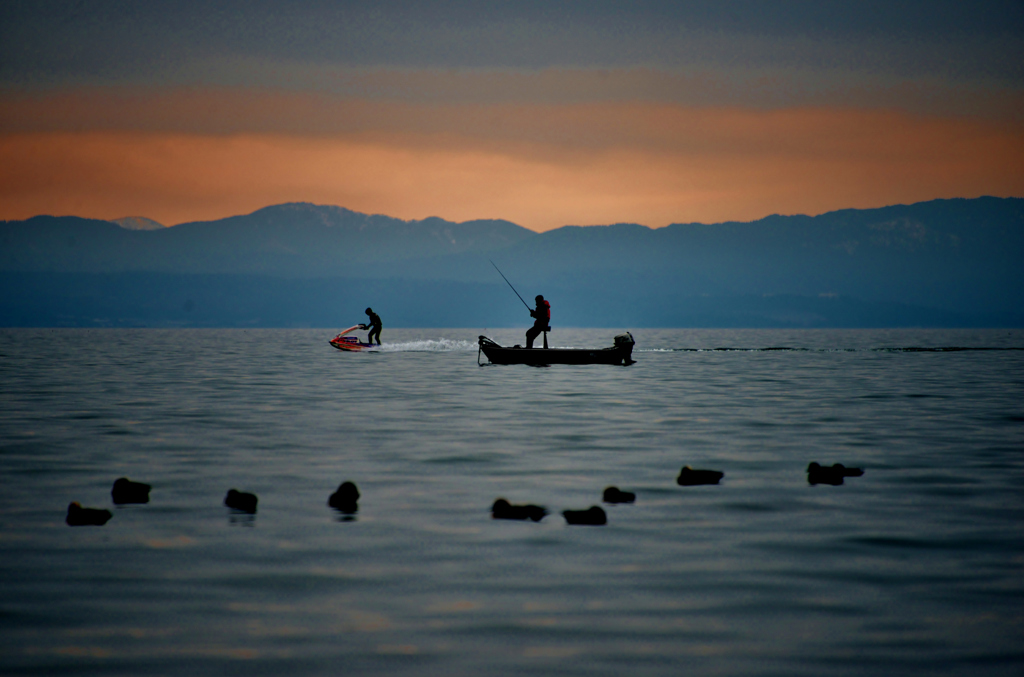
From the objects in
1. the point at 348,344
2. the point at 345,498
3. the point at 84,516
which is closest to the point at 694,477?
the point at 345,498

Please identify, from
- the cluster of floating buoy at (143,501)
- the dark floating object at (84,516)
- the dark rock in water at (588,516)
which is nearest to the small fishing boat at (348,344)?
Result: the cluster of floating buoy at (143,501)

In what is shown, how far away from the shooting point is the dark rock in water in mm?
13117

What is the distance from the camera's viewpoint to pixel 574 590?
1007 cm

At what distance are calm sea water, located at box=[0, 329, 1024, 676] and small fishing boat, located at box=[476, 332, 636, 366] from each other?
21.0 m

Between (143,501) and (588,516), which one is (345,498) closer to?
(143,501)

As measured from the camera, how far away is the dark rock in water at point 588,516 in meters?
13.1

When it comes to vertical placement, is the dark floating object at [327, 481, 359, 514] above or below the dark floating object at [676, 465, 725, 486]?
below

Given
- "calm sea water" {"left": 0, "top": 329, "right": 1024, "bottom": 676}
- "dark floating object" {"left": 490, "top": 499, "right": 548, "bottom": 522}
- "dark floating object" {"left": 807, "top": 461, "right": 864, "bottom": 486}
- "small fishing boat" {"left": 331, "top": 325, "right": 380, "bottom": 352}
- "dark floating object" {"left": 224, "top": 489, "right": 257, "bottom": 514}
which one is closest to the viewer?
"calm sea water" {"left": 0, "top": 329, "right": 1024, "bottom": 676}

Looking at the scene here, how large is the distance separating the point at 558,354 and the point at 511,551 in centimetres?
3634

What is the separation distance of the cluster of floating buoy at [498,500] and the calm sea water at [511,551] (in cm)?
20

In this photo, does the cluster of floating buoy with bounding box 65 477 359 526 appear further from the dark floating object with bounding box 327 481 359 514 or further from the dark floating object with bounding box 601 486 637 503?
the dark floating object with bounding box 601 486 637 503

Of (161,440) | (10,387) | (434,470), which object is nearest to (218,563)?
(434,470)

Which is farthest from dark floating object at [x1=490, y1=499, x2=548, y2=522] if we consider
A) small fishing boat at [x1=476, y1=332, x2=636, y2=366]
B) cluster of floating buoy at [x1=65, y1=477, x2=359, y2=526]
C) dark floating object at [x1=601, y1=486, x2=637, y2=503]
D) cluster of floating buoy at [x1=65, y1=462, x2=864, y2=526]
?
small fishing boat at [x1=476, y1=332, x2=636, y2=366]

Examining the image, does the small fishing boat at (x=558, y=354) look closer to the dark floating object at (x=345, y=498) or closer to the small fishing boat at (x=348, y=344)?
the small fishing boat at (x=348, y=344)
